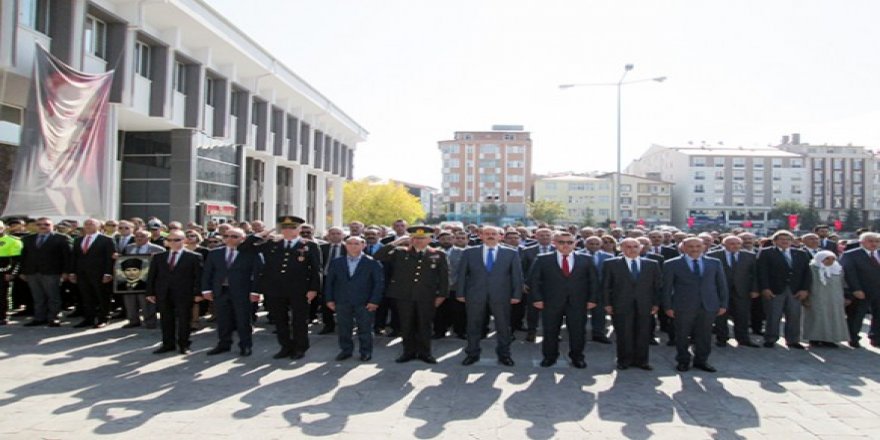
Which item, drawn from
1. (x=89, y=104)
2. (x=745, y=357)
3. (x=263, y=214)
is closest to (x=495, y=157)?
(x=263, y=214)

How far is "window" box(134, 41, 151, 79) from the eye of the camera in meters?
22.0

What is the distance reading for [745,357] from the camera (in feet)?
27.7

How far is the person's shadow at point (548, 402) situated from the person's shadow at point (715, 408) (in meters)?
0.94

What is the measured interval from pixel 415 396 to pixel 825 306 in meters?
6.99

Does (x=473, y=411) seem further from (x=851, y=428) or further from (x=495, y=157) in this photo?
(x=495, y=157)

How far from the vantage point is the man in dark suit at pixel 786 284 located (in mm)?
9359

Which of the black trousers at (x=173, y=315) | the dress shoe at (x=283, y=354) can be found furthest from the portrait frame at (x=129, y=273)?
the dress shoe at (x=283, y=354)

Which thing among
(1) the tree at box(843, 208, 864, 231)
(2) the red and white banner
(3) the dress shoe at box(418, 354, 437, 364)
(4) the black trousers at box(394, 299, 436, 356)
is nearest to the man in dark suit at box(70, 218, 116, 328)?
(2) the red and white banner

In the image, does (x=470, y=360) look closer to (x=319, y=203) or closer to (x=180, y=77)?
(x=180, y=77)

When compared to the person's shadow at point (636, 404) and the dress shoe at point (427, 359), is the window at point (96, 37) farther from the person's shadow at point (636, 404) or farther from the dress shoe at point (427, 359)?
the person's shadow at point (636, 404)

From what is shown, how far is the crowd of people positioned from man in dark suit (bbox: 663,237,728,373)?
0.6 inches

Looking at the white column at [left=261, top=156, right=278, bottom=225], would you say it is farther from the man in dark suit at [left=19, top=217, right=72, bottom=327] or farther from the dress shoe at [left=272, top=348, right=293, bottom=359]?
the dress shoe at [left=272, top=348, right=293, bottom=359]

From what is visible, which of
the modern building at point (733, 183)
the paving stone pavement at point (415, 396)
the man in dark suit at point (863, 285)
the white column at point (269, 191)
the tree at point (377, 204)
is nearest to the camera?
the paving stone pavement at point (415, 396)

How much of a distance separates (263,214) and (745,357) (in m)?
34.3
